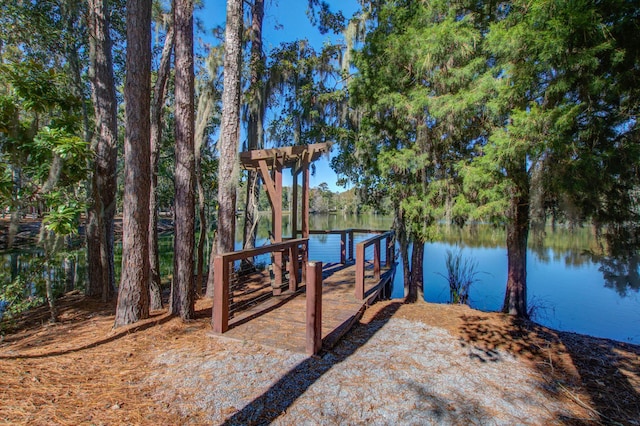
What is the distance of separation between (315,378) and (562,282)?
1145cm

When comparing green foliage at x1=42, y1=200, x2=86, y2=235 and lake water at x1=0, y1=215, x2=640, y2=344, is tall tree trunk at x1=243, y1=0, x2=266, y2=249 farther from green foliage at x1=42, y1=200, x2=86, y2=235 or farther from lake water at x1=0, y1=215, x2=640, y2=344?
lake water at x1=0, y1=215, x2=640, y2=344

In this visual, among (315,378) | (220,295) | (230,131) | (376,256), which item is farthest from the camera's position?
(376,256)

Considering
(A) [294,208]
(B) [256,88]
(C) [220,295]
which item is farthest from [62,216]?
(B) [256,88]

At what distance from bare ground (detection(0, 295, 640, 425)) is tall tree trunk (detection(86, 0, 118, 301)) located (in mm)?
1504

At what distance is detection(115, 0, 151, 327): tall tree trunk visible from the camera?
12.4ft

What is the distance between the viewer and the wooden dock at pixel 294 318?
11.6 feet

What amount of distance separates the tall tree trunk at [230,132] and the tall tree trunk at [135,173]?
55.5 inches

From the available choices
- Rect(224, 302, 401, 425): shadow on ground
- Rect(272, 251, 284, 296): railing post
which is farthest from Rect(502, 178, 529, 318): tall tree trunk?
Rect(272, 251, 284, 296): railing post

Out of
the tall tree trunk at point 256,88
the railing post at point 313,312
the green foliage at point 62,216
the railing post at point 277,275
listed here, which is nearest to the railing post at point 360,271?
the railing post at point 277,275

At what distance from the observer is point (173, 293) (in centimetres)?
432

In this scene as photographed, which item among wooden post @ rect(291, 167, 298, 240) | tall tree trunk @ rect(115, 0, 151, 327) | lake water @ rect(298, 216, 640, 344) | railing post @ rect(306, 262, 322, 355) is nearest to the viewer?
railing post @ rect(306, 262, 322, 355)

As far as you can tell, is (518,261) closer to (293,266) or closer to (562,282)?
(293,266)

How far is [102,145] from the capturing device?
5016 mm

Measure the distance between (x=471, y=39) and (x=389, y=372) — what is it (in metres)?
4.72
